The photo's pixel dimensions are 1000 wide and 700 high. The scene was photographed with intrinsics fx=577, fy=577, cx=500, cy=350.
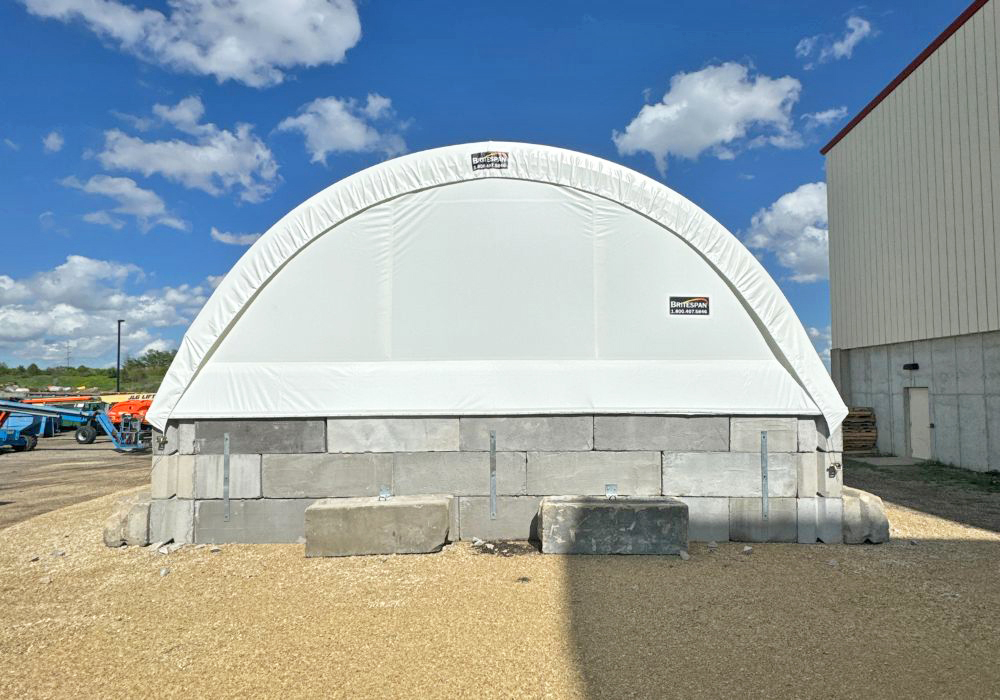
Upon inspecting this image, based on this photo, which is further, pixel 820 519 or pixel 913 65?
pixel 913 65

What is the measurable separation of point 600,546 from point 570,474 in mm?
999

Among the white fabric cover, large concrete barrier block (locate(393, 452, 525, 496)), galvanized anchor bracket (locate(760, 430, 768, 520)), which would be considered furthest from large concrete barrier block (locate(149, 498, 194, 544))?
galvanized anchor bracket (locate(760, 430, 768, 520))

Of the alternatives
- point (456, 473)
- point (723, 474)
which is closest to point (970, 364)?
point (723, 474)

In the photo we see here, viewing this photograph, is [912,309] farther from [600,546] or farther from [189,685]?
[189,685]

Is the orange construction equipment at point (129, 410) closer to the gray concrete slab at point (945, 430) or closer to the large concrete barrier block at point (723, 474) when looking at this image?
the large concrete barrier block at point (723, 474)

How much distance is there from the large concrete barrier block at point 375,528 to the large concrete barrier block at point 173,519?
1.89 meters

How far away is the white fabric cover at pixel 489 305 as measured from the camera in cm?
784

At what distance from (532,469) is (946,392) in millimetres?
13015

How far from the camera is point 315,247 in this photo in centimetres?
815

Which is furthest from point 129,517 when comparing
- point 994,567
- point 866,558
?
point 994,567

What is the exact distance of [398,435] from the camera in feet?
25.5

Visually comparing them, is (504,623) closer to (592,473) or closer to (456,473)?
(456,473)

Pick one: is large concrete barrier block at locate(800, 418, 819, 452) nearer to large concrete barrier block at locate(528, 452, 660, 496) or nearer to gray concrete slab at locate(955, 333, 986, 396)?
large concrete barrier block at locate(528, 452, 660, 496)

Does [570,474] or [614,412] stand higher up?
[614,412]
